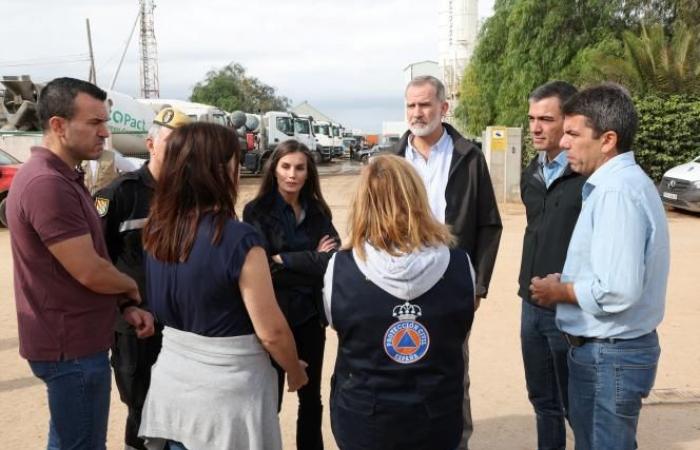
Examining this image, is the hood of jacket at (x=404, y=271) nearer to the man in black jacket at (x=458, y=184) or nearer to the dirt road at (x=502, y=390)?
the man in black jacket at (x=458, y=184)

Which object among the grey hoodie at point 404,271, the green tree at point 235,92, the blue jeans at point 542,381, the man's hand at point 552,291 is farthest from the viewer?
the green tree at point 235,92

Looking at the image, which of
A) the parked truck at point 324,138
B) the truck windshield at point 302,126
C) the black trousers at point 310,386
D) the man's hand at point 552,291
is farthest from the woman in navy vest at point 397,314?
the parked truck at point 324,138

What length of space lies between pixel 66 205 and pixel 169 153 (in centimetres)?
41

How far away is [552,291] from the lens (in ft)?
8.16

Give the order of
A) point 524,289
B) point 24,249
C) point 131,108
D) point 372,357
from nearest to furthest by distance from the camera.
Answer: point 372,357
point 24,249
point 524,289
point 131,108

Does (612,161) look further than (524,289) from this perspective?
No

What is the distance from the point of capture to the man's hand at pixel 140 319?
8.71 ft

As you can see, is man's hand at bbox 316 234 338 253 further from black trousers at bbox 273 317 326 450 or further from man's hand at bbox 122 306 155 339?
man's hand at bbox 122 306 155 339

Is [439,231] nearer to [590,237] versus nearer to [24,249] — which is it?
[590,237]

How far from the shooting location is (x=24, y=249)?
2.28m

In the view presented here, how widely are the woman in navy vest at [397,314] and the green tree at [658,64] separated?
18.1m

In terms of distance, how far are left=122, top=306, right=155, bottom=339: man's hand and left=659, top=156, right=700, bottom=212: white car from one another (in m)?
13.1

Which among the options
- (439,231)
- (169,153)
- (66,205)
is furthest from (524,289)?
(66,205)

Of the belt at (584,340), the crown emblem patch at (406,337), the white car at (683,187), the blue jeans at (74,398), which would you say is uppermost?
the crown emblem patch at (406,337)
